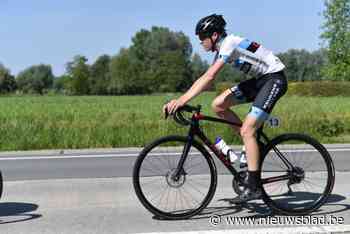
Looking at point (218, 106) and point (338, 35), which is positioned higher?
point (338, 35)

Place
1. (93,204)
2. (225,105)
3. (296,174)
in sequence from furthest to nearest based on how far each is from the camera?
1. (93,204)
2. (296,174)
3. (225,105)

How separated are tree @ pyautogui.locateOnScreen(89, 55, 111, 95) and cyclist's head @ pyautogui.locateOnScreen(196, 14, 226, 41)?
12071 cm

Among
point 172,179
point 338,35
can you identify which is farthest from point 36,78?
point 172,179

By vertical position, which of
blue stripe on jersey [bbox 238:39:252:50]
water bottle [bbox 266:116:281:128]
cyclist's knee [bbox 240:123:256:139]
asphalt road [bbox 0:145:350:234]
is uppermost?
blue stripe on jersey [bbox 238:39:252:50]

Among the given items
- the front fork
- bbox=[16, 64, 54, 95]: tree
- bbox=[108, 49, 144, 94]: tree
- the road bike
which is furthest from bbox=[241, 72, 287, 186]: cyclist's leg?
bbox=[16, 64, 54, 95]: tree

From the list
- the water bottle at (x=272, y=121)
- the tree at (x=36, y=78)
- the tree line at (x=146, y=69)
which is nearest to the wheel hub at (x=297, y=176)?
the water bottle at (x=272, y=121)

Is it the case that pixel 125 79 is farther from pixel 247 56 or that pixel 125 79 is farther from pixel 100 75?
pixel 247 56

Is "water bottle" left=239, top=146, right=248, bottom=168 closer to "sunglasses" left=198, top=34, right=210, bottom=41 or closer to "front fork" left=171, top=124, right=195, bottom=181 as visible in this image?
"front fork" left=171, top=124, right=195, bottom=181

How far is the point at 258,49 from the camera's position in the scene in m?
5.25

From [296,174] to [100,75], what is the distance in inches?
5152

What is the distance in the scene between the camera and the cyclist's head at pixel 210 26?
204 inches

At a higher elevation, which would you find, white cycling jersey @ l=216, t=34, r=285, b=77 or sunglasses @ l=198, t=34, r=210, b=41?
sunglasses @ l=198, t=34, r=210, b=41

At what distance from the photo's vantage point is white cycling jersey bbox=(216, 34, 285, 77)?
5125 mm

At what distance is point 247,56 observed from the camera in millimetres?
5219
